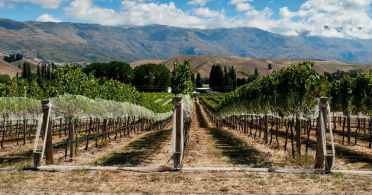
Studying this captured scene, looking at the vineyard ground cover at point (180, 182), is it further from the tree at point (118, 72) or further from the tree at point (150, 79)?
the tree at point (118, 72)

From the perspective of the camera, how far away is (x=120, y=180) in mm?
8750

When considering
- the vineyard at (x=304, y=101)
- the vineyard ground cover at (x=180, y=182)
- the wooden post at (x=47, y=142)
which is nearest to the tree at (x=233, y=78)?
the vineyard at (x=304, y=101)

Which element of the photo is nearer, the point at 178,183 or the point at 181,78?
the point at 178,183

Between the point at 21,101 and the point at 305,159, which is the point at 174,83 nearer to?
the point at 21,101

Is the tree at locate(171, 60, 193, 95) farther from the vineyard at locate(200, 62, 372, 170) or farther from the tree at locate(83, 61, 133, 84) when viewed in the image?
the tree at locate(83, 61, 133, 84)

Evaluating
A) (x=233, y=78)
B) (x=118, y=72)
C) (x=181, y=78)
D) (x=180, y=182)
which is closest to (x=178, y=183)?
(x=180, y=182)

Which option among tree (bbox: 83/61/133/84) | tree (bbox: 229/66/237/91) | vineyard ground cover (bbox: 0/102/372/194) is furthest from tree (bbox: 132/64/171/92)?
vineyard ground cover (bbox: 0/102/372/194)

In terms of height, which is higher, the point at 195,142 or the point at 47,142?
the point at 47,142

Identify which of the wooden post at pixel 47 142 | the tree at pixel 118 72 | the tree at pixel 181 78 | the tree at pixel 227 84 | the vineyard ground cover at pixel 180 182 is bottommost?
the vineyard ground cover at pixel 180 182

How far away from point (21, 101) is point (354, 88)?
27.0m

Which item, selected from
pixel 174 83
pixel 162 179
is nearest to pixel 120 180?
pixel 162 179

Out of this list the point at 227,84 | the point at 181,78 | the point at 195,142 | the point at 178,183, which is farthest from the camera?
the point at 227,84

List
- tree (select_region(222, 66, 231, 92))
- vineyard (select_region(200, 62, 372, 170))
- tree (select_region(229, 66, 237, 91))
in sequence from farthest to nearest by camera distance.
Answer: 1. tree (select_region(222, 66, 231, 92))
2. tree (select_region(229, 66, 237, 91))
3. vineyard (select_region(200, 62, 372, 170))

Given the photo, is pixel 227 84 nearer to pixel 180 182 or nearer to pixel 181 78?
pixel 181 78
